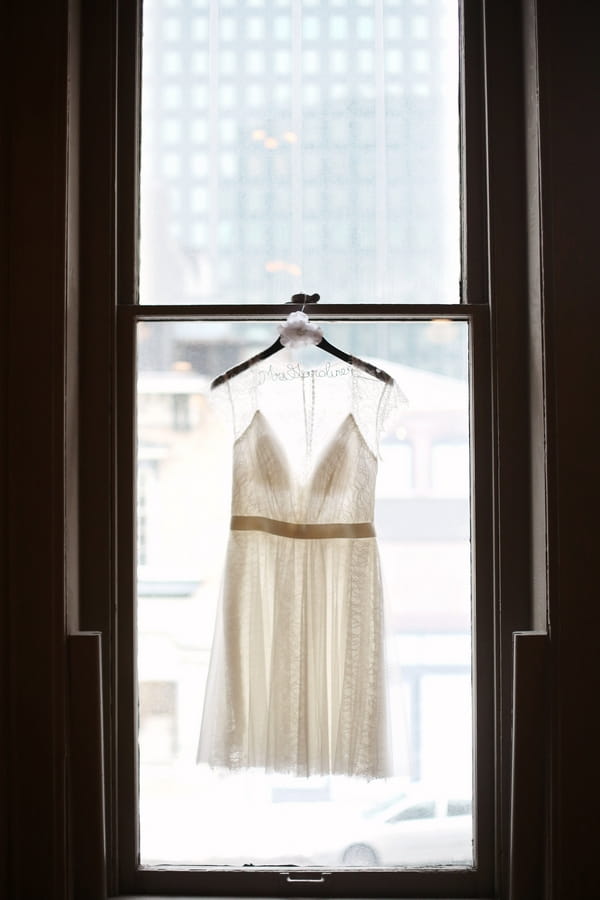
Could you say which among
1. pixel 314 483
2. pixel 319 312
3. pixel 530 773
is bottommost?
pixel 530 773

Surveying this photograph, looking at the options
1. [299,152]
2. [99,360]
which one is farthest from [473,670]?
[299,152]

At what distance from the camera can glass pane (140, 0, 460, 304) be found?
188cm

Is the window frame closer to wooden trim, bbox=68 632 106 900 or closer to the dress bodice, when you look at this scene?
wooden trim, bbox=68 632 106 900

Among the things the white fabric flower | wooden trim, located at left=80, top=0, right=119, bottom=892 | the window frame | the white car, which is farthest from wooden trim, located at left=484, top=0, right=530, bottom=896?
wooden trim, located at left=80, top=0, right=119, bottom=892

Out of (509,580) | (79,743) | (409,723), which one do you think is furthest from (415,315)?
(79,743)

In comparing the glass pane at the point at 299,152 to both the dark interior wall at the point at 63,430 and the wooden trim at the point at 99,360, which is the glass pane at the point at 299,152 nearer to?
the wooden trim at the point at 99,360

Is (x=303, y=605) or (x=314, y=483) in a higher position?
(x=314, y=483)

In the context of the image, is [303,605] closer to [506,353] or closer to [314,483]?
[314,483]

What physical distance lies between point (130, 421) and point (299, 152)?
2.55 feet

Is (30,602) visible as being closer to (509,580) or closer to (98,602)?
(98,602)

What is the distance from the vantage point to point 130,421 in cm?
184

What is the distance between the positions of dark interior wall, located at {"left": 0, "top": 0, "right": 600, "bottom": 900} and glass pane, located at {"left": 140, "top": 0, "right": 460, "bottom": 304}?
254mm

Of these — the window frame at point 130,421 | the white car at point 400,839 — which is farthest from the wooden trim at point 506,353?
the white car at point 400,839
